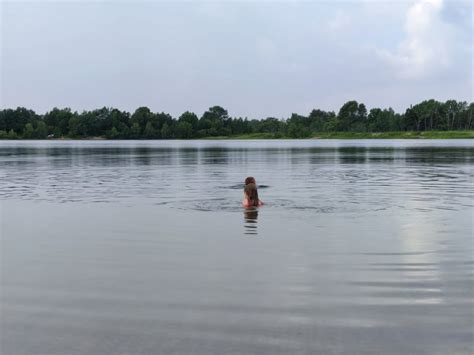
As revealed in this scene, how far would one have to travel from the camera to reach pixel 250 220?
886 inches

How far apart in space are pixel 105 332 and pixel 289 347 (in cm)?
292

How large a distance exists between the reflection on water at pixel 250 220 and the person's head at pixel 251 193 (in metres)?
0.40

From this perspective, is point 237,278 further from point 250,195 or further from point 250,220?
point 250,195

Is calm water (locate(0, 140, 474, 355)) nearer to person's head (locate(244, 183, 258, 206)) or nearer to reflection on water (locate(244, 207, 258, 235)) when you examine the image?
reflection on water (locate(244, 207, 258, 235))

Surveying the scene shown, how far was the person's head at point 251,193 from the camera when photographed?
2562 cm

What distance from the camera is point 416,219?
74.2 ft

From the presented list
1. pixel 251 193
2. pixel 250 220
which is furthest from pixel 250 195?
pixel 250 220

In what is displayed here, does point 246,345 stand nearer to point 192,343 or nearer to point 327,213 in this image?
point 192,343

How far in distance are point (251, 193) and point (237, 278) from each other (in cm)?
1286

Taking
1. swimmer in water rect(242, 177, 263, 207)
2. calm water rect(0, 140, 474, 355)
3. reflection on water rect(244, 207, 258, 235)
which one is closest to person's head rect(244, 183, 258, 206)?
swimmer in water rect(242, 177, 263, 207)

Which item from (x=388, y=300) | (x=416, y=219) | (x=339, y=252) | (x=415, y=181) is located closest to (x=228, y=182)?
(x=415, y=181)

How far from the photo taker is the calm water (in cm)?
919

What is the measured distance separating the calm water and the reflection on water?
11cm

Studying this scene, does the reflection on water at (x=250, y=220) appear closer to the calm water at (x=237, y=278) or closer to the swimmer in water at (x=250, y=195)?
the calm water at (x=237, y=278)
